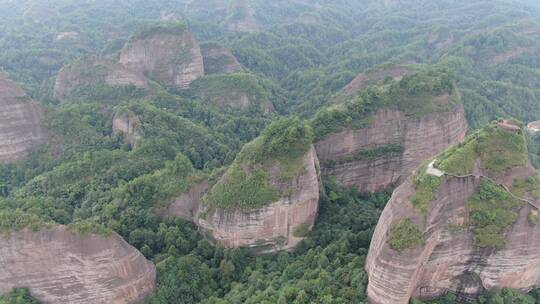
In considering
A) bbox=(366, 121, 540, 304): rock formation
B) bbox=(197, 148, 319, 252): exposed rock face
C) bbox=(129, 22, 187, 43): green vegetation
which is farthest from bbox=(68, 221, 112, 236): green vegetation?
bbox=(129, 22, 187, 43): green vegetation

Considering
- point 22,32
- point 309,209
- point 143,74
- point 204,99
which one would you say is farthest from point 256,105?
point 22,32

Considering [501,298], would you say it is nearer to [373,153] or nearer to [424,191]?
[424,191]

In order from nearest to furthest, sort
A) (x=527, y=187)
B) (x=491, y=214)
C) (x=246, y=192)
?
(x=491, y=214)
(x=527, y=187)
(x=246, y=192)

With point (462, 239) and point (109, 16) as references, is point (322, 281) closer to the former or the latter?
point (462, 239)

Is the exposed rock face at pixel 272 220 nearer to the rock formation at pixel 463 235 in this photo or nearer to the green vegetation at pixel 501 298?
the rock formation at pixel 463 235

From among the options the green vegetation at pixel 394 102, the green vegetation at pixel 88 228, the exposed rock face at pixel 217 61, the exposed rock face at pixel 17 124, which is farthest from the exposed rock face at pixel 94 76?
the green vegetation at pixel 88 228

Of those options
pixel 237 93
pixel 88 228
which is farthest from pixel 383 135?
pixel 88 228
